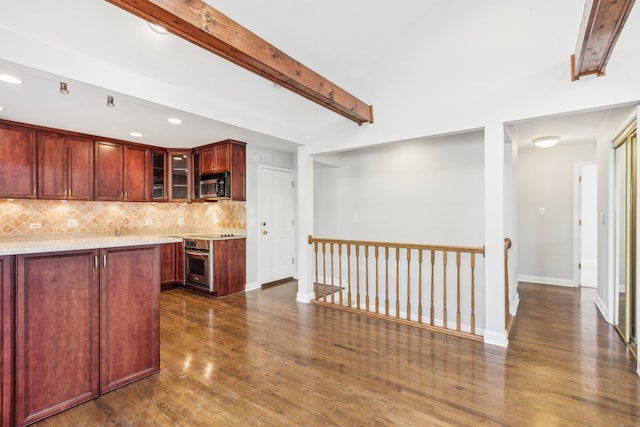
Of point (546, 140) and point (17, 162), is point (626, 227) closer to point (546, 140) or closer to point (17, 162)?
point (546, 140)

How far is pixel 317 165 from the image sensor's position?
556cm

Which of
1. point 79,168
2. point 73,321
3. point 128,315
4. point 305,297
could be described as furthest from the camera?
point 305,297

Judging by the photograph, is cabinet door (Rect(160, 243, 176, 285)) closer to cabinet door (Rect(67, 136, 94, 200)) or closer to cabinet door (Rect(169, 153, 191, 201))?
cabinet door (Rect(169, 153, 191, 201))

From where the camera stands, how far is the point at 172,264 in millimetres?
5184

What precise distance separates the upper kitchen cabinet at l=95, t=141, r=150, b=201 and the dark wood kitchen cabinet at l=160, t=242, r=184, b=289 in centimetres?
92

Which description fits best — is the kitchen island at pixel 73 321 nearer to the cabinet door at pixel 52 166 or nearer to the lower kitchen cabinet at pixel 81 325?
the lower kitchen cabinet at pixel 81 325

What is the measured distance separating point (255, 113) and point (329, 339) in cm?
270

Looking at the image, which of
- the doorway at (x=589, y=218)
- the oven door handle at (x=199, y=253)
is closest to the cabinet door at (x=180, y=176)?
the oven door handle at (x=199, y=253)

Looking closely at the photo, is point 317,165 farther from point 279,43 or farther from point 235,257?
point 279,43

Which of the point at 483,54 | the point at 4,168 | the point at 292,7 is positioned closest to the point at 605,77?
the point at 483,54

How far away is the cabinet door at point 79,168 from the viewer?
417 centimetres

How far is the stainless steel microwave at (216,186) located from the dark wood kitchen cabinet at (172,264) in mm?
1038

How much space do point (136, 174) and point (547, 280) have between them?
7.26m

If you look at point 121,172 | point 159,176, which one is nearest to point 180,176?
point 159,176
